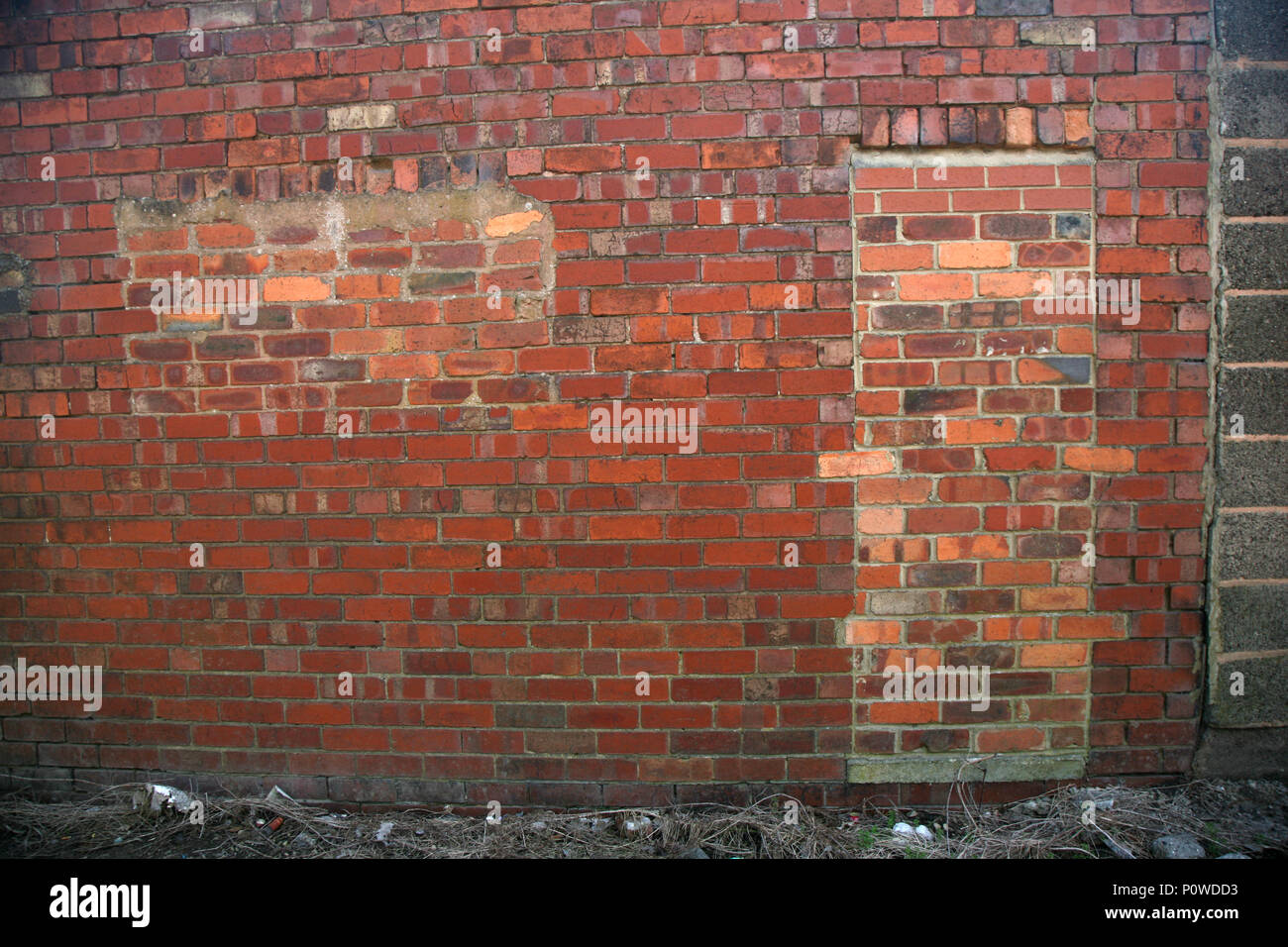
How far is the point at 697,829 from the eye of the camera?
2.37m

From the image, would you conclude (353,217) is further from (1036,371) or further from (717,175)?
(1036,371)

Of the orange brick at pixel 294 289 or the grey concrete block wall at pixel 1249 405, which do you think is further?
the orange brick at pixel 294 289

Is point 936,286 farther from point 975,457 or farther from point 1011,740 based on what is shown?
point 1011,740

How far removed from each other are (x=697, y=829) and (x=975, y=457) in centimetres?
171

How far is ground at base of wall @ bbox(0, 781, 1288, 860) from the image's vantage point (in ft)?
7.61

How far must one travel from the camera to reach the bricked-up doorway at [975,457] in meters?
2.40

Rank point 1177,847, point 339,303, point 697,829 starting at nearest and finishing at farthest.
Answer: point 1177,847 → point 697,829 → point 339,303

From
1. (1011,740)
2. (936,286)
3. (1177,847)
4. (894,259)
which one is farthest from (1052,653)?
(894,259)

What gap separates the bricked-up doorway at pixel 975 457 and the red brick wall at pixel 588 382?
0.06 ft

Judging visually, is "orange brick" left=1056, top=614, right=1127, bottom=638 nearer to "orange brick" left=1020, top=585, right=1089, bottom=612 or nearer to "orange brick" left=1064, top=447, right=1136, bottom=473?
"orange brick" left=1020, top=585, right=1089, bottom=612

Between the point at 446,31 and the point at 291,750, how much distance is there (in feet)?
9.29

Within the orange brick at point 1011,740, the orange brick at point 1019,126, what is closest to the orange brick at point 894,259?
the orange brick at point 1019,126

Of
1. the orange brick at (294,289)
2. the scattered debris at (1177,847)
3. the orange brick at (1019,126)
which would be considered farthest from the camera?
the orange brick at (294,289)

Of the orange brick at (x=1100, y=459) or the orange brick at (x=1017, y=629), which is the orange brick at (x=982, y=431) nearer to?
the orange brick at (x=1100, y=459)
